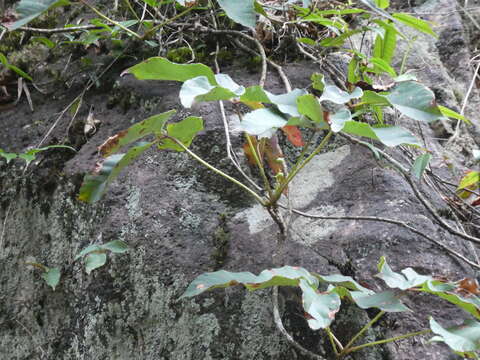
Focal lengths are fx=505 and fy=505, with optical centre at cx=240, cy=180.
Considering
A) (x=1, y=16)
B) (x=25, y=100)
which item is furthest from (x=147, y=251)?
(x=1, y=16)

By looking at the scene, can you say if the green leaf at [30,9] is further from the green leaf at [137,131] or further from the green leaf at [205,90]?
the green leaf at [205,90]

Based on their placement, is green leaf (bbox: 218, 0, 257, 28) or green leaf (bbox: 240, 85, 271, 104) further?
green leaf (bbox: 218, 0, 257, 28)

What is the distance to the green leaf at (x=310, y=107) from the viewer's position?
812mm

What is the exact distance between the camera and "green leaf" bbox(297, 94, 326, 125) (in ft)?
2.67

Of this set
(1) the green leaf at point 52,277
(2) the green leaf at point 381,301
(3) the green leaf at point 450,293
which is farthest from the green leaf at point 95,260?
(3) the green leaf at point 450,293

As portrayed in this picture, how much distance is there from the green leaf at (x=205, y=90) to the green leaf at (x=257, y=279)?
0.29 metres

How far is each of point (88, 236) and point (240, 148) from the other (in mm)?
447

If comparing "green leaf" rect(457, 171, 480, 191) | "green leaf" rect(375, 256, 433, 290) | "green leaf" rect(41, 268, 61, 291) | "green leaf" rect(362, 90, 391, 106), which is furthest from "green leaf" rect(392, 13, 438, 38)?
"green leaf" rect(41, 268, 61, 291)

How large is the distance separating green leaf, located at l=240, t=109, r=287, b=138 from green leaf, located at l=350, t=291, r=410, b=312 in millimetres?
304

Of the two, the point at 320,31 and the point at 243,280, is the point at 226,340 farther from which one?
the point at 320,31

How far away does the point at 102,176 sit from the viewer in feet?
3.26

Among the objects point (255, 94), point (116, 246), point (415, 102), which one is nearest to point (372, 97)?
point (415, 102)

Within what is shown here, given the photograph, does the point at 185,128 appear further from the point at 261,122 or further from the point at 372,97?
the point at 372,97

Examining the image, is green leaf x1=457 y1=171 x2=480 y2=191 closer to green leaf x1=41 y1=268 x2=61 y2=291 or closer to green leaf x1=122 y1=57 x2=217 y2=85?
green leaf x1=122 y1=57 x2=217 y2=85
